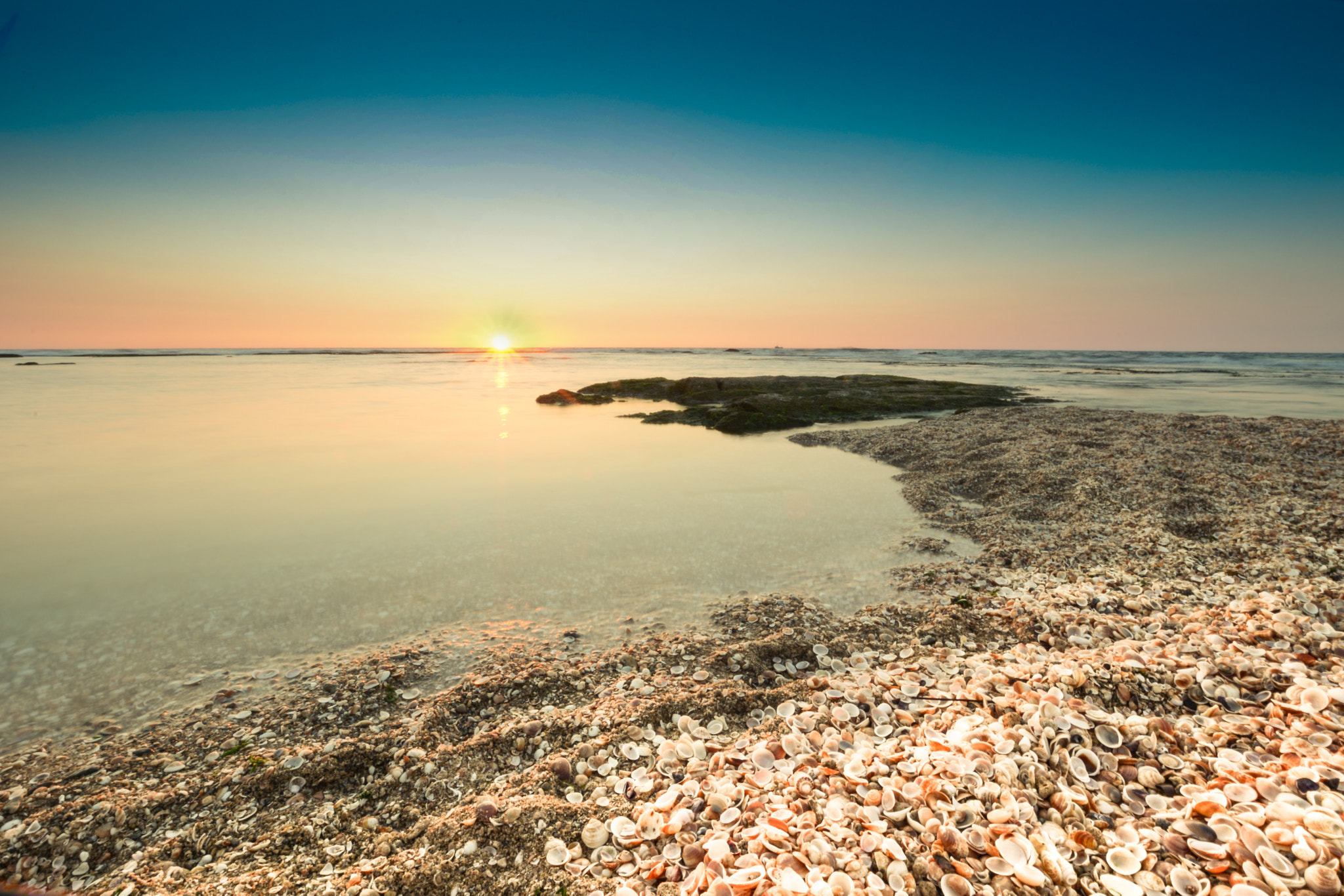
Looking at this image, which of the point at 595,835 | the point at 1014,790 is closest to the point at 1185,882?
the point at 1014,790

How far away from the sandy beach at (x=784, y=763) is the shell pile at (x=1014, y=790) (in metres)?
0.02

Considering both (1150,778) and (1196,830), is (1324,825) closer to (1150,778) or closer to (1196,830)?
(1196,830)

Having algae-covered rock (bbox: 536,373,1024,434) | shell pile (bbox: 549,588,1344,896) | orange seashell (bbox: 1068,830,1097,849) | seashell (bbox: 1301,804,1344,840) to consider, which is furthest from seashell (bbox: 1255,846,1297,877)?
algae-covered rock (bbox: 536,373,1024,434)

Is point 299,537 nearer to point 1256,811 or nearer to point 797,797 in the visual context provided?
point 797,797

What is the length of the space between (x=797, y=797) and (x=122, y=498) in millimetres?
13396

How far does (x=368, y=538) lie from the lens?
866 centimetres

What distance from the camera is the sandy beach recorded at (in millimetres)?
2789

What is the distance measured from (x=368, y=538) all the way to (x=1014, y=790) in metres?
8.65

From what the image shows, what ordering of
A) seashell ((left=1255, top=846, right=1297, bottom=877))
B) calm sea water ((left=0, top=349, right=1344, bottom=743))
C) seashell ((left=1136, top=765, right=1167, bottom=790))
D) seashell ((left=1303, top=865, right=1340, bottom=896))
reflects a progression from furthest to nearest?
1. calm sea water ((left=0, top=349, right=1344, bottom=743))
2. seashell ((left=1136, top=765, right=1167, bottom=790))
3. seashell ((left=1255, top=846, right=1297, bottom=877))
4. seashell ((left=1303, top=865, right=1340, bottom=896))

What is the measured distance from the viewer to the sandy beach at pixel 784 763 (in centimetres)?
279

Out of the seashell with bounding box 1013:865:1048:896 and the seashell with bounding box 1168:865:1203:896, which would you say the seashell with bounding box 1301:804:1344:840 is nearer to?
the seashell with bounding box 1168:865:1203:896

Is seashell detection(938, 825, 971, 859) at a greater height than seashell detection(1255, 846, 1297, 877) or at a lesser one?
A: lesser

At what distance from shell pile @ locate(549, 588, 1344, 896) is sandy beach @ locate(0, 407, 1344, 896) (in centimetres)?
2

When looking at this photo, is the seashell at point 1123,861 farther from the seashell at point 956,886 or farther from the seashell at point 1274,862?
the seashell at point 956,886
